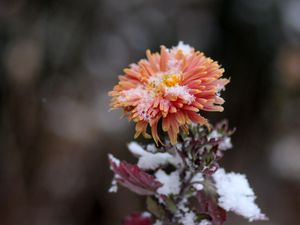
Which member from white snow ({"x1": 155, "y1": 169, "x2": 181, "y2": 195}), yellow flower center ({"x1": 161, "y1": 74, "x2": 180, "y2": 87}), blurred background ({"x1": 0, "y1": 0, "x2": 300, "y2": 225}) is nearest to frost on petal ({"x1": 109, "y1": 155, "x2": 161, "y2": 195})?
white snow ({"x1": 155, "y1": 169, "x2": 181, "y2": 195})

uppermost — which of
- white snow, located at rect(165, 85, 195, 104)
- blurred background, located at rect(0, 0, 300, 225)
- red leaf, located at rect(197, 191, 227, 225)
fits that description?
blurred background, located at rect(0, 0, 300, 225)

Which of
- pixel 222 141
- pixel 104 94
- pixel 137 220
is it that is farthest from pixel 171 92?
pixel 104 94

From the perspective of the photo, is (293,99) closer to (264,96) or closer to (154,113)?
(264,96)

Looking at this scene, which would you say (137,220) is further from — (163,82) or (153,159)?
(163,82)

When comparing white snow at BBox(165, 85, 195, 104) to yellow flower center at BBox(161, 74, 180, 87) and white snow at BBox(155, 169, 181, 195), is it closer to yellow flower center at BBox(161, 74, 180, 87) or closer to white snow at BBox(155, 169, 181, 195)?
yellow flower center at BBox(161, 74, 180, 87)

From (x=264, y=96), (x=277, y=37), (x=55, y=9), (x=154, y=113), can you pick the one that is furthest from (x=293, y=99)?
(x=154, y=113)

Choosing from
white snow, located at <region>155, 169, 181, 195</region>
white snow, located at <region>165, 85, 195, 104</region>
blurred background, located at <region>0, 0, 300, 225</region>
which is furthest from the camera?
blurred background, located at <region>0, 0, 300, 225</region>
